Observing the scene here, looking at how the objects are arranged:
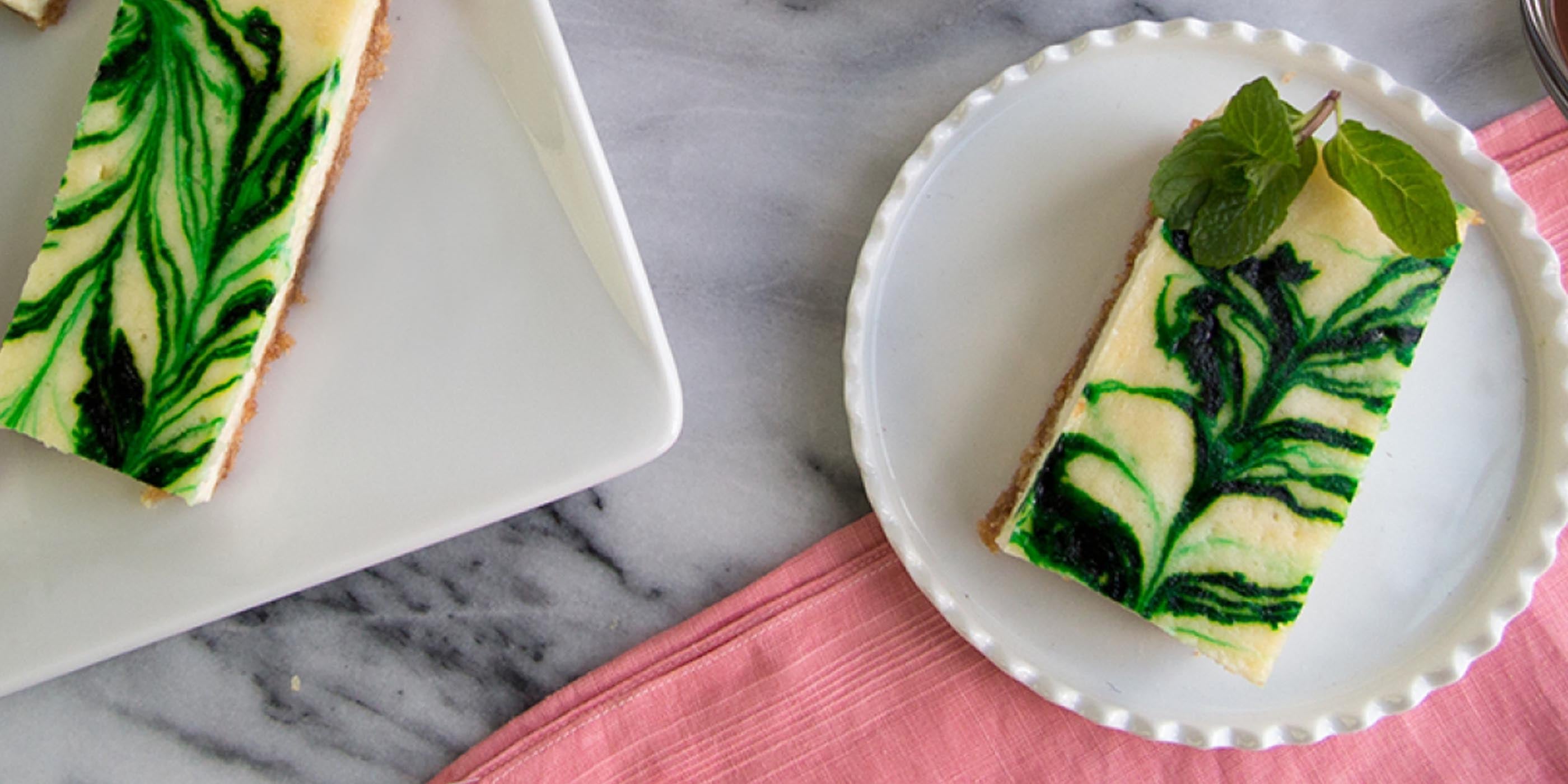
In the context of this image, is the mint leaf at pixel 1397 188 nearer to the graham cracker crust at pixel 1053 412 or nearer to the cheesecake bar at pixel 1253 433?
the cheesecake bar at pixel 1253 433

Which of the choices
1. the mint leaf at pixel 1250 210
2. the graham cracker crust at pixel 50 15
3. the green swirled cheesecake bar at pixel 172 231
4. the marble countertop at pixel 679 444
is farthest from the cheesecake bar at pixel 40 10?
the mint leaf at pixel 1250 210

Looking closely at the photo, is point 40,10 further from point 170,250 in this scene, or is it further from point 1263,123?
point 1263,123

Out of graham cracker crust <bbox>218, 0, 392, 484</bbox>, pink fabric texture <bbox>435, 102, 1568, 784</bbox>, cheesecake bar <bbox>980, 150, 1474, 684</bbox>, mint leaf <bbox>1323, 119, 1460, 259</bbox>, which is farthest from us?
pink fabric texture <bbox>435, 102, 1568, 784</bbox>

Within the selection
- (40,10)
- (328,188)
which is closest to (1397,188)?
(328,188)

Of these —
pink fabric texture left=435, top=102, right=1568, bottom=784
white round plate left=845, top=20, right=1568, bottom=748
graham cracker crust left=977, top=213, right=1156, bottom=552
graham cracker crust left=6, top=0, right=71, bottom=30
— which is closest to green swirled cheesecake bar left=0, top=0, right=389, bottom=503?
graham cracker crust left=6, top=0, right=71, bottom=30

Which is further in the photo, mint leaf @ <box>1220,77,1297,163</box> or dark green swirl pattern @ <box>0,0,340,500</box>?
dark green swirl pattern @ <box>0,0,340,500</box>

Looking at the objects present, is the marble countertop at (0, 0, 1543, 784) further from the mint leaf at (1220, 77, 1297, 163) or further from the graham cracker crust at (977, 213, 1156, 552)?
the mint leaf at (1220, 77, 1297, 163)
